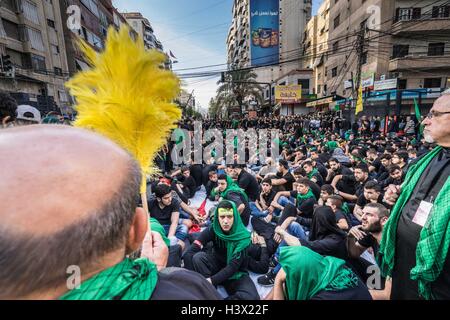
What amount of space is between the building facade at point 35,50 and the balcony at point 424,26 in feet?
88.5

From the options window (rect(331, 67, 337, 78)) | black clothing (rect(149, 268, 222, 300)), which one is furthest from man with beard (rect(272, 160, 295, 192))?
window (rect(331, 67, 337, 78))

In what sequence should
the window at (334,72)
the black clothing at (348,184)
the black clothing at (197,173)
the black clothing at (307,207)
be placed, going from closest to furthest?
the black clothing at (307,207) → the black clothing at (348,184) → the black clothing at (197,173) → the window at (334,72)

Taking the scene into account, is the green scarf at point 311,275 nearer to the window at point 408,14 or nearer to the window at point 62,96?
the window at point 62,96

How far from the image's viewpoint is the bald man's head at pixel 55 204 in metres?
0.47

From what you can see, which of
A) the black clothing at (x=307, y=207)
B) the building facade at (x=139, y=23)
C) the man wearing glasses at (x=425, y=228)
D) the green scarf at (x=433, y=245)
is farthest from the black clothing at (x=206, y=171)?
the building facade at (x=139, y=23)

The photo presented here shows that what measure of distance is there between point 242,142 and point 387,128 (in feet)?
25.8

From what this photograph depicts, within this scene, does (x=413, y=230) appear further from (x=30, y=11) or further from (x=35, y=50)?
(x=30, y=11)

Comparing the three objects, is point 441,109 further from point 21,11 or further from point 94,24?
point 94,24

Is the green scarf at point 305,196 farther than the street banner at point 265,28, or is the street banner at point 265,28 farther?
the street banner at point 265,28

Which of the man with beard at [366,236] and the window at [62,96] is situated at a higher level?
the window at [62,96]

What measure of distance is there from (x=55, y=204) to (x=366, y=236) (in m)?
3.21

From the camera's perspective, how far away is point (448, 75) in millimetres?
20641

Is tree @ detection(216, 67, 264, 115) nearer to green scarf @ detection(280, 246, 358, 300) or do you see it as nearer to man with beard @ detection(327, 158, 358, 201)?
man with beard @ detection(327, 158, 358, 201)
